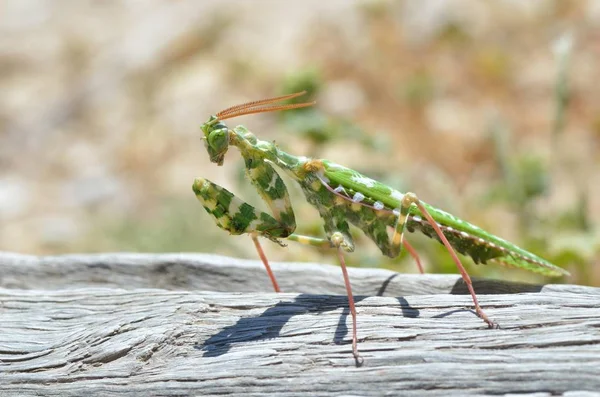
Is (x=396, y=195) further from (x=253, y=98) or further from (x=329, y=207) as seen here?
(x=253, y=98)

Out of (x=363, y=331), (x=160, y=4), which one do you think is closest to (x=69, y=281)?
(x=363, y=331)

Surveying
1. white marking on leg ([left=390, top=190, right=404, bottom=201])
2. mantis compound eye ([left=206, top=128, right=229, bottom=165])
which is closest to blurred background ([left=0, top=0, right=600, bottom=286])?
white marking on leg ([left=390, top=190, right=404, bottom=201])

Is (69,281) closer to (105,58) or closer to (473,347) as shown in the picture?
(473,347)

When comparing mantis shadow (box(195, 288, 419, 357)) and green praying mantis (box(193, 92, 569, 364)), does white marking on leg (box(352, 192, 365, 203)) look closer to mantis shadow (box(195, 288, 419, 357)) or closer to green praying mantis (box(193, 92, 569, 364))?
green praying mantis (box(193, 92, 569, 364))

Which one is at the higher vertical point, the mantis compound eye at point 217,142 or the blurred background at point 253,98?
the blurred background at point 253,98

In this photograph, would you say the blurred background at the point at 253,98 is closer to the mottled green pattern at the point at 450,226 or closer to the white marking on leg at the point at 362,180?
the mottled green pattern at the point at 450,226

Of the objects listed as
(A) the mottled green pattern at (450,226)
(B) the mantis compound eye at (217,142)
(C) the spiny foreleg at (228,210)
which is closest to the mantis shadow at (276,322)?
(C) the spiny foreleg at (228,210)

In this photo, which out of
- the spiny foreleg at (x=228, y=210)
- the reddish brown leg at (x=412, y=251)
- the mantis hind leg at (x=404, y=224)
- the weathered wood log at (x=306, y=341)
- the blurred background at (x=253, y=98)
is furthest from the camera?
the blurred background at (x=253, y=98)
